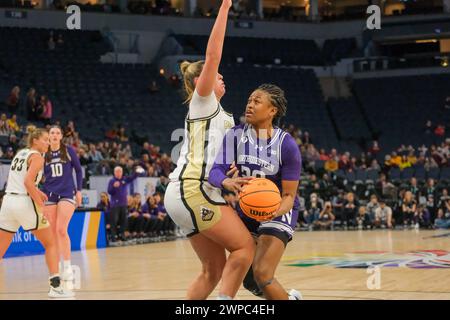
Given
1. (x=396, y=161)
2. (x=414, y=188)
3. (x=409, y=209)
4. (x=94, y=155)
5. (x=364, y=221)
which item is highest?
(x=94, y=155)

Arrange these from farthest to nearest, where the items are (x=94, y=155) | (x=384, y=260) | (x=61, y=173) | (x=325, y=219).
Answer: (x=325, y=219) < (x=94, y=155) < (x=384, y=260) < (x=61, y=173)

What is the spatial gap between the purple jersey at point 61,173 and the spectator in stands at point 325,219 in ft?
46.9

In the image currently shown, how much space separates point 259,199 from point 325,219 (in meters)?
19.1

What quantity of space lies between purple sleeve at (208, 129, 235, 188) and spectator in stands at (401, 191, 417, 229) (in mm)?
18750

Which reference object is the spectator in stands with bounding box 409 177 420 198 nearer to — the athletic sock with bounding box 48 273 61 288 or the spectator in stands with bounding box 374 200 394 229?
the spectator in stands with bounding box 374 200 394 229

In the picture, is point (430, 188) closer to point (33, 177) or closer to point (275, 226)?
point (33, 177)

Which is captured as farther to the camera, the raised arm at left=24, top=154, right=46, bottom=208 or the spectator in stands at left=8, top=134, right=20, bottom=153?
the spectator in stands at left=8, top=134, right=20, bottom=153

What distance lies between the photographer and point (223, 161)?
625 cm

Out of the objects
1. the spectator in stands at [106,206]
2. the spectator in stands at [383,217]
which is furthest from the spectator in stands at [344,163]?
the spectator in stands at [106,206]

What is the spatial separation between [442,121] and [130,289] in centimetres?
2474

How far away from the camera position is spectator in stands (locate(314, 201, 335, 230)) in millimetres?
24859

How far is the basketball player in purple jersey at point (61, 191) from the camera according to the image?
10594 millimetres

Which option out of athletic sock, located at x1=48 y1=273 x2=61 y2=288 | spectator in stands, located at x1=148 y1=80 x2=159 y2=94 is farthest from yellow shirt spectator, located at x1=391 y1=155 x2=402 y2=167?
athletic sock, located at x1=48 y1=273 x2=61 y2=288

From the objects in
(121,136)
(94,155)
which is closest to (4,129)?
(94,155)
